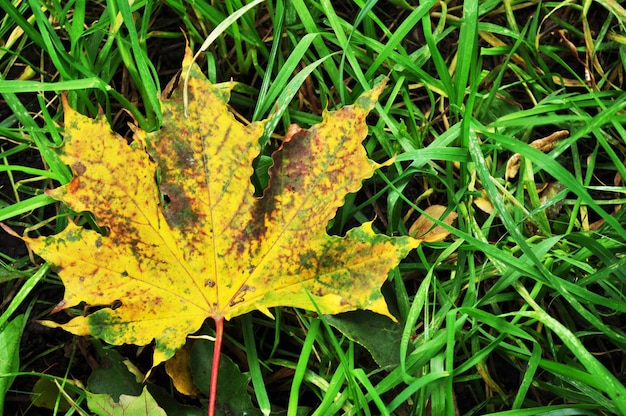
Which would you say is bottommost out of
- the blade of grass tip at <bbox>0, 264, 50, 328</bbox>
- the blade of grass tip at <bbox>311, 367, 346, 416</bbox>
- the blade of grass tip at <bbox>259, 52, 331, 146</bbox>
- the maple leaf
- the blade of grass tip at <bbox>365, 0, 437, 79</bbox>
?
the blade of grass tip at <bbox>311, 367, 346, 416</bbox>

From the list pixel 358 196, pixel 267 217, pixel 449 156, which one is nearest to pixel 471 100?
pixel 449 156

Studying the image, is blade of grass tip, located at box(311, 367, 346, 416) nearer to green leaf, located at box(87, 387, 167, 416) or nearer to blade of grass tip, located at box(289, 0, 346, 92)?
green leaf, located at box(87, 387, 167, 416)

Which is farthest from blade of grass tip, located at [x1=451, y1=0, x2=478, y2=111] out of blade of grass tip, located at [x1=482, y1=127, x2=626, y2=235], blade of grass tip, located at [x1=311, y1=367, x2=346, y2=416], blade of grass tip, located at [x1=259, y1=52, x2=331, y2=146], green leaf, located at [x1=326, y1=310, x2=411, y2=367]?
blade of grass tip, located at [x1=311, y1=367, x2=346, y2=416]

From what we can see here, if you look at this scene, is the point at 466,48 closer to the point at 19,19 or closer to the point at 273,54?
the point at 273,54

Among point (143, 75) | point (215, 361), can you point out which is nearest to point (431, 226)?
point (215, 361)

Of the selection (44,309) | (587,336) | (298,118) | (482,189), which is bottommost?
(587,336)

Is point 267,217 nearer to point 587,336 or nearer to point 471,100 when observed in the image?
point 471,100

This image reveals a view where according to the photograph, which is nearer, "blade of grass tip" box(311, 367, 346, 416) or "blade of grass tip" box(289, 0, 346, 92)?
"blade of grass tip" box(311, 367, 346, 416)
